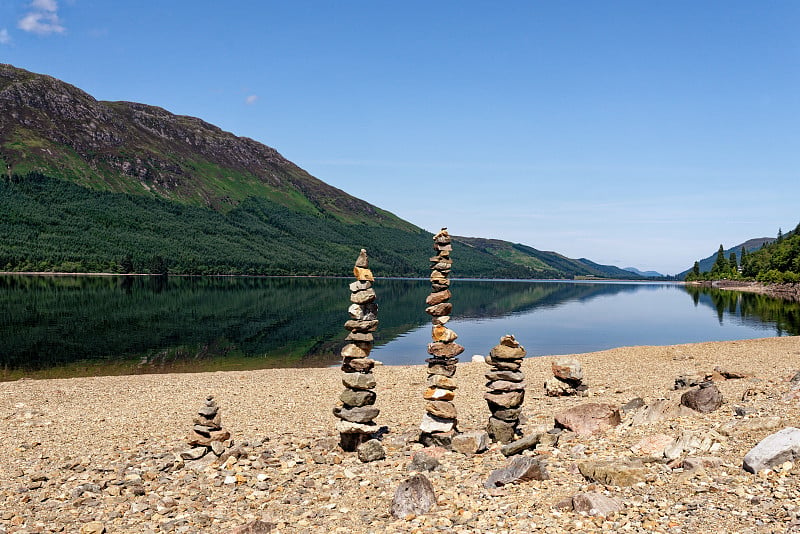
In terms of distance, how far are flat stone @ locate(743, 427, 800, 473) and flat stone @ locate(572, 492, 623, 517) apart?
10.4 ft

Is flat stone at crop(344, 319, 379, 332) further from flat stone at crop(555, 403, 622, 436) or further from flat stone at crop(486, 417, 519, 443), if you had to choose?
flat stone at crop(555, 403, 622, 436)

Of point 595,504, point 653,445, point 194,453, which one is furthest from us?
point 194,453

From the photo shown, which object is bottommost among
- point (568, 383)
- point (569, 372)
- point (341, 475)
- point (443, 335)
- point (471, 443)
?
point (341, 475)

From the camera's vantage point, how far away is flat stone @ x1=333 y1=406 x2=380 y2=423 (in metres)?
18.1

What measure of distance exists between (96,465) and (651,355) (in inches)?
1609

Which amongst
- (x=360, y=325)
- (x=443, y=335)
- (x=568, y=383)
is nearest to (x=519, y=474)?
(x=360, y=325)

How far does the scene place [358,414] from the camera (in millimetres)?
18188

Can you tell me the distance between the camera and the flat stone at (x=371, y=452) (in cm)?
1672

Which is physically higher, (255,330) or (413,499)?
(413,499)

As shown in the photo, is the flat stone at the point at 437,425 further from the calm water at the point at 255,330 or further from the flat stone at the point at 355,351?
the calm water at the point at 255,330

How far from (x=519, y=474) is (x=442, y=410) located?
504cm

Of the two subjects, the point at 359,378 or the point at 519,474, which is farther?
the point at 359,378

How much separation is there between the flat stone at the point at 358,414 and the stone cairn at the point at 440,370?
1860mm

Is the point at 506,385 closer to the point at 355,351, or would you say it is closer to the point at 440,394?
the point at 440,394
